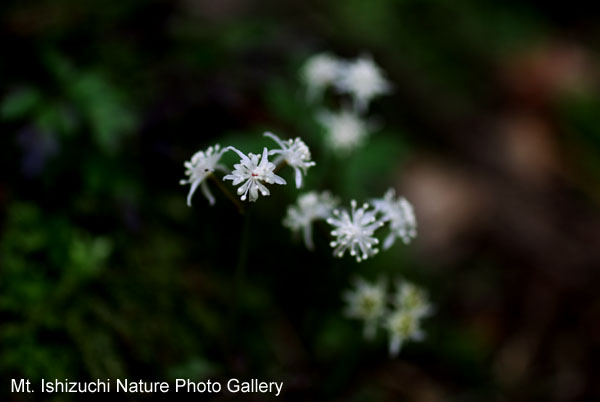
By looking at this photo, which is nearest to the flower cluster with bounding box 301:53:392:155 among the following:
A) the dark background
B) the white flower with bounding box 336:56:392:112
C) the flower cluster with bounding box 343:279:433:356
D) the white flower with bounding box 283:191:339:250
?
the white flower with bounding box 336:56:392:112

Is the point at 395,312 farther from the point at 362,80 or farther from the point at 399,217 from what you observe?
the point at 362,80

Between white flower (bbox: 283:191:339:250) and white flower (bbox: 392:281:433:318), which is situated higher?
white flower (bbox: 283:191:339:250)

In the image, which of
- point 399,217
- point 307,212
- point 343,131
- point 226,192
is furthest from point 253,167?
point 343,131

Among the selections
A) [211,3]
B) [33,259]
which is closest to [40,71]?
[33,259]

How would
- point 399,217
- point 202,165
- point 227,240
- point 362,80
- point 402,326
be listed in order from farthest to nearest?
point 227,240 < point 362,80 < point 402,326 < point 399,217 < point 202,165

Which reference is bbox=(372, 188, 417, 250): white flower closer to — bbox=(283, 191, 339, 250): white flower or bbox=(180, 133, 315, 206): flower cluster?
bbox=(283, 191, 339, 250): white flower

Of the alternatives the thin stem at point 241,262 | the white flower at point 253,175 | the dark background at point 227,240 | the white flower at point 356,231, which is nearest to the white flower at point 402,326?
the dark background at point 227,240

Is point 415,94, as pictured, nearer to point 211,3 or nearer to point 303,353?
point 211,3
